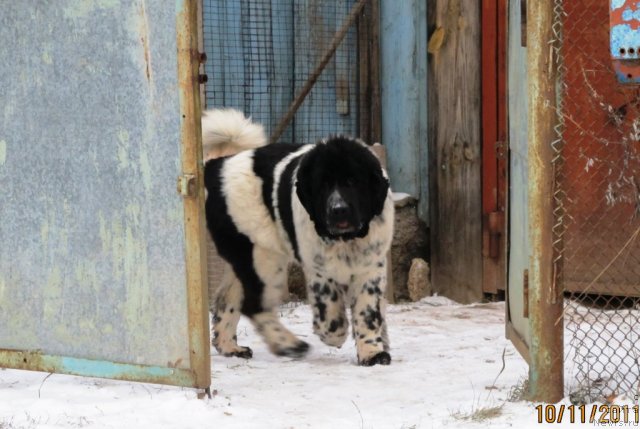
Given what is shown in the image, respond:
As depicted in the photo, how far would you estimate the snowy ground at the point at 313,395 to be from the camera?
4285mm

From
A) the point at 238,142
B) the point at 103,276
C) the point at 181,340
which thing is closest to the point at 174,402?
the point at 181,340

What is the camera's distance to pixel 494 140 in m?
7.61

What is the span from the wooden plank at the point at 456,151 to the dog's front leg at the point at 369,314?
214cm

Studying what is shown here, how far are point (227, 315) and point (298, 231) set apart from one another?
2.27 feet

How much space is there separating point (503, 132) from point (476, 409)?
3553 mm

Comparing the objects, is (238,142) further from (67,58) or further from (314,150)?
(67,58)

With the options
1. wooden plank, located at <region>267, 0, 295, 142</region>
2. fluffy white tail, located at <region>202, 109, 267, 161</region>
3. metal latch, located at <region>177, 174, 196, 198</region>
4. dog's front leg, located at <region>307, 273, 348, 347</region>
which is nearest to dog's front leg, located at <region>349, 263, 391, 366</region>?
dog's front leg, located at <region>307, 273, 348, 347</region>

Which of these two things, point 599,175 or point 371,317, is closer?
point 371,317

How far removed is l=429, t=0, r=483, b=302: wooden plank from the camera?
7707 millimetres

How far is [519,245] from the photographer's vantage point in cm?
486

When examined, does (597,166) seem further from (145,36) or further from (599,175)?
(145,36)

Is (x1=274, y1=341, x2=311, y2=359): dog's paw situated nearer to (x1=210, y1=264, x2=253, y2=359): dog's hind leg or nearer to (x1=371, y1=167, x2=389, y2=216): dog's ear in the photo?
(x1=210, y1=264, x2=253, y2=359): dog's hind leg

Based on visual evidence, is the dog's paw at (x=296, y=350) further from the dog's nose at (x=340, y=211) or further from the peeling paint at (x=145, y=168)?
the peeling paint at (x=145, y=168)

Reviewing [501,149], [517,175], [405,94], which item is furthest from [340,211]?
[405,94]
